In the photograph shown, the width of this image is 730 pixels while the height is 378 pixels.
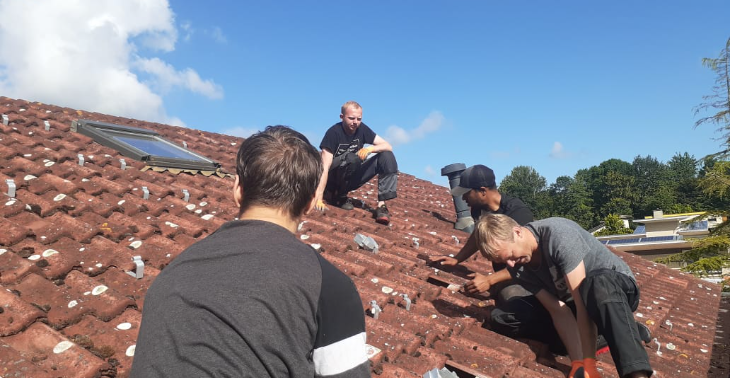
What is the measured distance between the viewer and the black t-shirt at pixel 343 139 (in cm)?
525

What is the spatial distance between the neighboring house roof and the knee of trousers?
1.86ft

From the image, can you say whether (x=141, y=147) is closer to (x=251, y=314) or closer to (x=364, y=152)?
(x=364, y=152)

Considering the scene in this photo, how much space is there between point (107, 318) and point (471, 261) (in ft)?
11.0

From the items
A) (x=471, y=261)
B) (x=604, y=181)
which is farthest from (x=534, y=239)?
(x=604, y=181)

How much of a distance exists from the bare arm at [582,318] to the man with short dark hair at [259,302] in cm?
183

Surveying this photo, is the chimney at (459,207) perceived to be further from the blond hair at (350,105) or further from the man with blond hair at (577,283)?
the man with blond hair at (577,283)

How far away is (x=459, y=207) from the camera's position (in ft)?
22.4

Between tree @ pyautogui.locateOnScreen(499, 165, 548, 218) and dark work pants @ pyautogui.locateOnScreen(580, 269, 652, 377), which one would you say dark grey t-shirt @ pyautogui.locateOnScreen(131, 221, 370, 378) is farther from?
tree @ pyautogui.locateOnScreen(499, 165, 548, 218)

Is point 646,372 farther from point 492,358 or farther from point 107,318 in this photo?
point 107,318

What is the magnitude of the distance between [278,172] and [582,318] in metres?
2.11

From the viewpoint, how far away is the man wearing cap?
3021 mm

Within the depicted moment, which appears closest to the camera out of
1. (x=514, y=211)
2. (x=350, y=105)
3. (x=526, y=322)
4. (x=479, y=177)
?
(x=526, y=322)

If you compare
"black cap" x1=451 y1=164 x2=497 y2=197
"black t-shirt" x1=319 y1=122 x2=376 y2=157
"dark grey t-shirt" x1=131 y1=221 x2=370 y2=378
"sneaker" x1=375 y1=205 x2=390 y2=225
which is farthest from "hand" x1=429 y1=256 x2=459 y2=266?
"dark grey t-shirt" x1=131 y1=221 x2=370 y2=378

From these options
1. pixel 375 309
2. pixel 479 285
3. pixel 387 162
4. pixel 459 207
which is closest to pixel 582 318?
pixel 479 285
